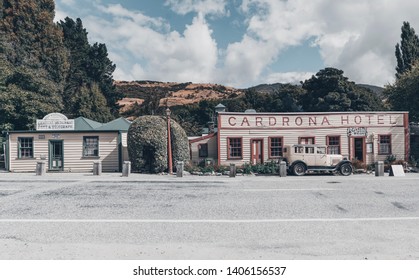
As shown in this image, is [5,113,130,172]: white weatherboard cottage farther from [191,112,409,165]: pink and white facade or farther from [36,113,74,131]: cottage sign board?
[191,112,409,165]: pink and white facade

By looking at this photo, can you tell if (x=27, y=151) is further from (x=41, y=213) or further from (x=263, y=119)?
(x=263, y=119)

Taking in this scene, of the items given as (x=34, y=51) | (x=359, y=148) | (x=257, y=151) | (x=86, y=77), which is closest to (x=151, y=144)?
(x=257, y=151)

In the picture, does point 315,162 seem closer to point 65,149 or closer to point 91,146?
point 91,146

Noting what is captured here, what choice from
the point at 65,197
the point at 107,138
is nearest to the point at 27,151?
the point at 107,138

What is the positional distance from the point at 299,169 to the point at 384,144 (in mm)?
9214

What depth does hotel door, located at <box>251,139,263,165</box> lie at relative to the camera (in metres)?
23.3

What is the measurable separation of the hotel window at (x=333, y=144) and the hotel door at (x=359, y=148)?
4.50ft

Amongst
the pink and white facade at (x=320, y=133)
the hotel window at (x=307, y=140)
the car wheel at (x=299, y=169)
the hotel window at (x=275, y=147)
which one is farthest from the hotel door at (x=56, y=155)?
the hotel window at (x=307, y=140)

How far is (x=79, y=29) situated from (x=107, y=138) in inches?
1649

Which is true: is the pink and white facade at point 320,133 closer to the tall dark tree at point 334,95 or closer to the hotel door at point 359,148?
the hotel door at point 359,148

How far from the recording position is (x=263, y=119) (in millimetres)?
23594

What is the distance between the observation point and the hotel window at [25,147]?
23.0 meters

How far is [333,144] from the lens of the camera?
23.8 metres

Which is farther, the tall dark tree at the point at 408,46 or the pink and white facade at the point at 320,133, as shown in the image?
the tall dark tree at the point at 408,46
